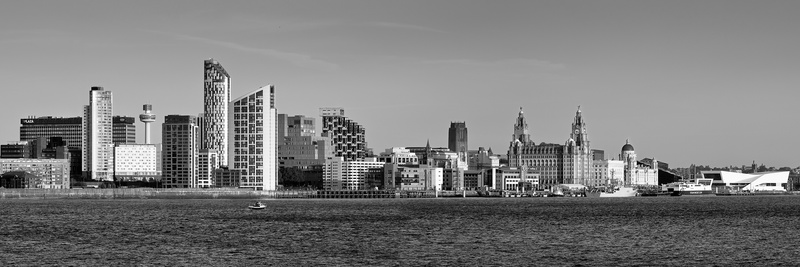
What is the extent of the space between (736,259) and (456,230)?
111ft

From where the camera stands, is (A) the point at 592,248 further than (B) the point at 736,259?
Yes

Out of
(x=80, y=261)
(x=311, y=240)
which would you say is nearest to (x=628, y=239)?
(x=311, y=240)

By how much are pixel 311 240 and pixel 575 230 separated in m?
26.6

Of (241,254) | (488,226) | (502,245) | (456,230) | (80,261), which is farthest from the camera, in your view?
(488,226)

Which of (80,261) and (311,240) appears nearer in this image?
(80,261)

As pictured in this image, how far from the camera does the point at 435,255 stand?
7944 cm

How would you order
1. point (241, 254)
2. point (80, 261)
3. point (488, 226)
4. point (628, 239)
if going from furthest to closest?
point (488, 226), point (628, 239), point (241, 254), point (80, 261)

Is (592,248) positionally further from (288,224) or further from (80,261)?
(288,224)

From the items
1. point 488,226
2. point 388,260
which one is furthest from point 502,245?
point 488,226

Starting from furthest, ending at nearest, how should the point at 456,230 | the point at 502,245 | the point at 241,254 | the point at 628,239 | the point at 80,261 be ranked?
the point at 456,230
the point at 628,239
the point at 502,245
the point at 241,254
the point at 80,261

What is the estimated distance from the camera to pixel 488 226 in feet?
378

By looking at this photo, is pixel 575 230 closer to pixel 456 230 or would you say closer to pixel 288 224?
pixel 456 230

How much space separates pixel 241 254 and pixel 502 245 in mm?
19868

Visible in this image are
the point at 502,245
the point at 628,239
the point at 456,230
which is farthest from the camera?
the point at 456,230
